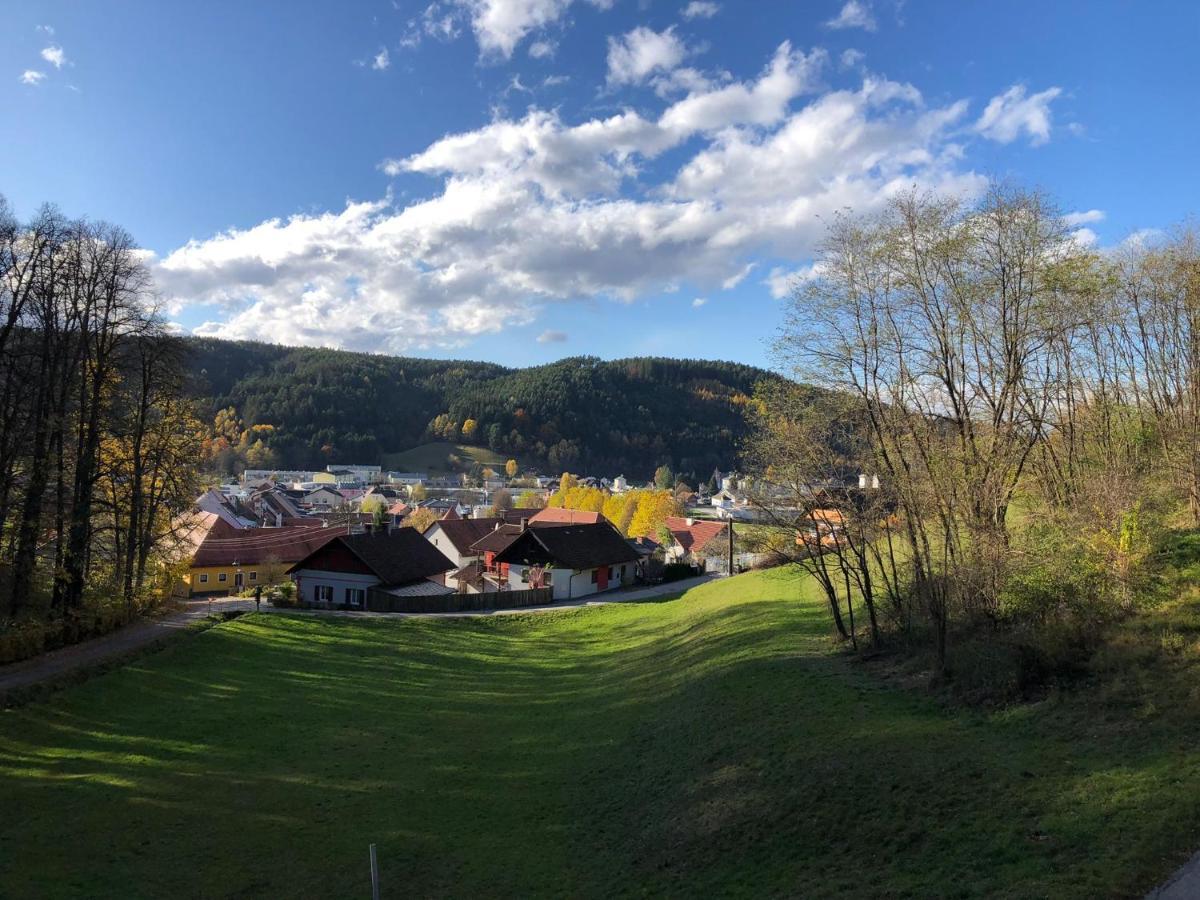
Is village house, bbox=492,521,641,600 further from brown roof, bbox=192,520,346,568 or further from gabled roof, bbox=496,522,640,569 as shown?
brown roof, bbox=192,520,346,568

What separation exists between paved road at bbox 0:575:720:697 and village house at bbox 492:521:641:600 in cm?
172

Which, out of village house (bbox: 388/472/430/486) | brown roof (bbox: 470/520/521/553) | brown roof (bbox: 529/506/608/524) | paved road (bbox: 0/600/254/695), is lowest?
paved road (bbox: 0/600/254/695)

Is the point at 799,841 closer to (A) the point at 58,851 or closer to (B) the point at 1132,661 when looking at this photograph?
(B) the point at 1132,661

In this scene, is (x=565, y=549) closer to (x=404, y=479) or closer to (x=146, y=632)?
(x=146, y=632)

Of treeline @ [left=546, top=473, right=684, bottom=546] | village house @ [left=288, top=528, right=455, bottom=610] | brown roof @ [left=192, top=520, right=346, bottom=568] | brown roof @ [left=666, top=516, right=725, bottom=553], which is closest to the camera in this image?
village house @ [left=288, top=528, right=455, bottom=610]

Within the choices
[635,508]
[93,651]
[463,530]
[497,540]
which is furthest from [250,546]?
[635,508]

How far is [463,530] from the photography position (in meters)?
65.3

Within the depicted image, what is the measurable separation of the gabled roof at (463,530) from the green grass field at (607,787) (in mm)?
38997

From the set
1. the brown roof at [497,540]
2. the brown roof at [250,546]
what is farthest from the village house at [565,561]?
the brown roof at [250,546]

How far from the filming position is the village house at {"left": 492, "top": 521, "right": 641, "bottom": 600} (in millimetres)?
48844

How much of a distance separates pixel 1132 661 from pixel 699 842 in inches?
339

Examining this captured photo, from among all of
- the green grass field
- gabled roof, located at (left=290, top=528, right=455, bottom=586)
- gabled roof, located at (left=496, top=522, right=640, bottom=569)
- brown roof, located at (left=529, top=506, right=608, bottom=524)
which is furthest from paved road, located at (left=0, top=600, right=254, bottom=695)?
brown roof, located at (left=529, top=506, right=608, bottom=524)

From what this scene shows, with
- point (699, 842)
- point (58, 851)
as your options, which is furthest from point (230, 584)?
point (699, 842)

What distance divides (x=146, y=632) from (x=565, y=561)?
2647 centimetres
